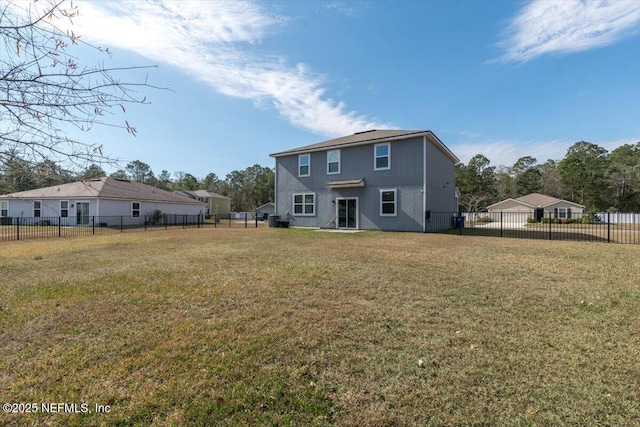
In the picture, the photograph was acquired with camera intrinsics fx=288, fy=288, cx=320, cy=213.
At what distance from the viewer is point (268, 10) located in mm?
7156

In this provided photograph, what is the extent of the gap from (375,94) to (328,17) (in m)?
7.55

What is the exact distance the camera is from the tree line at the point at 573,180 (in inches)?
1634

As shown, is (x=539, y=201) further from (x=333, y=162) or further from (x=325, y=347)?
(x=325, y=347)

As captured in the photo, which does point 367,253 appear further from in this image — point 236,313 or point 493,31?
point 493,31

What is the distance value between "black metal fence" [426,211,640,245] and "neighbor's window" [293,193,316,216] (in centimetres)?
730

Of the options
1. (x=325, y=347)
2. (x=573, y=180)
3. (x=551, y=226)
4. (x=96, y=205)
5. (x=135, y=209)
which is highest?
(x=573, y=180)

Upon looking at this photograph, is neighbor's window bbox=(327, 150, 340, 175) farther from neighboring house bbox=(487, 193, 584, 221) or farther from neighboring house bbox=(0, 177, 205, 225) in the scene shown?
neighboring house bbox=(487, 193, 584, 221)

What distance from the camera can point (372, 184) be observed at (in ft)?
55.6

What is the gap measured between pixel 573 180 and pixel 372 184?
44319mm

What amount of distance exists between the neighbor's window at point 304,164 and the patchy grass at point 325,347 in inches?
549

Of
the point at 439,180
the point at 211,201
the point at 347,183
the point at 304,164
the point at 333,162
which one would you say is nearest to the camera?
the point at 347,183

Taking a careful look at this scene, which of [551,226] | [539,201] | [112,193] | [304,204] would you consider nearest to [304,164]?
[304,204]

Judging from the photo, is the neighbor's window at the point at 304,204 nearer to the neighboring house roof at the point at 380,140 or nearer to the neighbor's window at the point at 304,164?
the neighbor's window at the point at 304,164

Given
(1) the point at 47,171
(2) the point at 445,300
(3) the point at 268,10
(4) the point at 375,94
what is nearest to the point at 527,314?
(2) the point at 445,300
